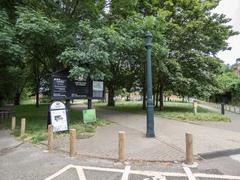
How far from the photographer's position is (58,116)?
407 inches

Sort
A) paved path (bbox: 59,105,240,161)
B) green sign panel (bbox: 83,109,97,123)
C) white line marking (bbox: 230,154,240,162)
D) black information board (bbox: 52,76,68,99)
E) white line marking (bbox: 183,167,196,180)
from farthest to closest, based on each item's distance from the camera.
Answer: green sign panel (bbox: 83,109,97,123) < black information board (bbox: 52,76,68,99) < paved path (bbox: 59,105,240,161) < white line marking (bbox: 230,154,240,162) < white line marking (bbox: 183,167,196,180)

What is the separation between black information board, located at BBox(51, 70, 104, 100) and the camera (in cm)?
1122

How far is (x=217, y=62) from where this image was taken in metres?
19.5

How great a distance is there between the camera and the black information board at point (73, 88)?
11.2 meters

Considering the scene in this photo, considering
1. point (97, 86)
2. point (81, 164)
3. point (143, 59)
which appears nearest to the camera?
point (81, 164)

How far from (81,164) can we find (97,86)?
6689 mm

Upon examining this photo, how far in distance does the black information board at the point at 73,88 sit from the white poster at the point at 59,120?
0.97m

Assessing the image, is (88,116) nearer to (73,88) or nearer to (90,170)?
(73,88)

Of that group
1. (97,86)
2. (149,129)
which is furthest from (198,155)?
(97,86)

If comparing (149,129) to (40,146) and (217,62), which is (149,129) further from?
(217,62)

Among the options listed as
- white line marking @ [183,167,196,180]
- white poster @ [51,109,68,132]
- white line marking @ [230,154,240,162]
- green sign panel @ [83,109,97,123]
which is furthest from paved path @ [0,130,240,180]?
green sign panel @ [83,109,97,123]

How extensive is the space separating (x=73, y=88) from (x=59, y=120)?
7.03 feet

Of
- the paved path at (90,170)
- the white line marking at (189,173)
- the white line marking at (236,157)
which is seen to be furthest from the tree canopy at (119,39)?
the white line marking at (236,157)

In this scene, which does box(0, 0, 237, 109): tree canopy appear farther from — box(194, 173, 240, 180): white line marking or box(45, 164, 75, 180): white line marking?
box(194, 173, 240, 180): white line marking
